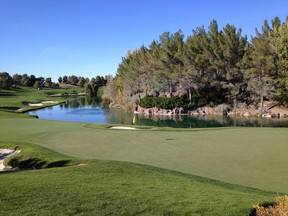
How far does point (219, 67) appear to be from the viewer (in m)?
61.0

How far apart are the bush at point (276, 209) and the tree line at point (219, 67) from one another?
44919mm

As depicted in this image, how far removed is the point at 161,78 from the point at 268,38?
22.6 metres

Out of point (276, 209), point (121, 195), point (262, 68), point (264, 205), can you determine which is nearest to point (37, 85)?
point (262, 68)

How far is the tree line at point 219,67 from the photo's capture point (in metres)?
53.1

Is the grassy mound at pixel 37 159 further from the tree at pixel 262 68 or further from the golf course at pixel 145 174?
the tree at pixel 262 68

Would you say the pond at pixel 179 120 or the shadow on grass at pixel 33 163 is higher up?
the pond at pixel 179 120

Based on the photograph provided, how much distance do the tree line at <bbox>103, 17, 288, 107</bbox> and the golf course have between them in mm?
35723

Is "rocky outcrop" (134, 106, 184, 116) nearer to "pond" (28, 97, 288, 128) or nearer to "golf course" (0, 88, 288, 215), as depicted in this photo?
"pond" (28, 97, 288, 128)

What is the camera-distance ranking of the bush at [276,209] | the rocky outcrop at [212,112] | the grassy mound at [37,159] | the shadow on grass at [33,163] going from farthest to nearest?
the rocky outcrop at [212,112], the grassy mound at [37,159], the shadow on grass at [33,163], the bush at [276,209]

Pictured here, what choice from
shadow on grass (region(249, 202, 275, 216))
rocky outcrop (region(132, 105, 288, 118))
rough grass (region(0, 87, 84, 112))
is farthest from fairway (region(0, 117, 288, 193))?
rough grass (region(0, 87, 84, 112))

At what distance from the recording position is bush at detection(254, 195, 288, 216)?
6.39m

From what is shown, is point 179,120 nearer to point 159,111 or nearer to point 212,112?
point 212,112

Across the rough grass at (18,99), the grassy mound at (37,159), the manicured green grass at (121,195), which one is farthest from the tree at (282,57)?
the rough grass at (18,99)

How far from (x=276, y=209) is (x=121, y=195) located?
141 inches
